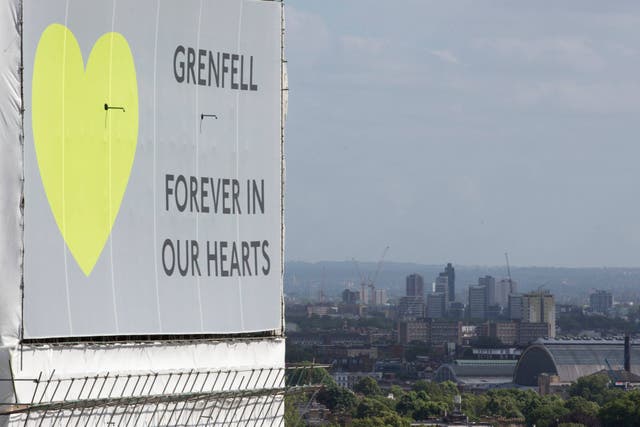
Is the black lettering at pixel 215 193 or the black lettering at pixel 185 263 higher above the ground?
the black lettering at pixel 215 193

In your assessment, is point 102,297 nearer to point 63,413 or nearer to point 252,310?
point 63,413

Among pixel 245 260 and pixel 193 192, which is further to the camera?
pixel 245 260

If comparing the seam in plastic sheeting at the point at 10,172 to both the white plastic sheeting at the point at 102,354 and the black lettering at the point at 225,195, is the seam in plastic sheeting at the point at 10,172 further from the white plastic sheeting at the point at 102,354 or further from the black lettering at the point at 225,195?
the black lettering at the point at 225,195

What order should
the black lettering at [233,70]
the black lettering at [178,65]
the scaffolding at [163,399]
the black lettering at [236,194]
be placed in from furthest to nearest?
the black lettering at [236,194] < the black lettering at [233,70] < the black lettering at [178,65] < the scaffolding at [163,399]

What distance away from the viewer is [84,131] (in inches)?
2056

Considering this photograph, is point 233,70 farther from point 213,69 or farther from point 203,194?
point 203,194

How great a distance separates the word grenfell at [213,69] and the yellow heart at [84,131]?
2.17 m

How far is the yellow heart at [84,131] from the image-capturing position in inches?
1994

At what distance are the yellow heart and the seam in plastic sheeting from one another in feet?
2.54

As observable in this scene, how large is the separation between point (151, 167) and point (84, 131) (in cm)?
309

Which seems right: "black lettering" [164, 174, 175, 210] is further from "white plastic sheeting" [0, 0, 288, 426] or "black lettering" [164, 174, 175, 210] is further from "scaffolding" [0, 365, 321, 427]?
"scaffolding" [0, 365, 321, 427]

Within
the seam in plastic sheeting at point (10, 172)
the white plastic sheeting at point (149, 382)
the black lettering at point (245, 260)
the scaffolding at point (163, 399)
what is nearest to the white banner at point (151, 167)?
the black lettering at point (245, 260)

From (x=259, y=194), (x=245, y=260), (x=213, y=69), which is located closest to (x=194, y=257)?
(x=245, y=260)

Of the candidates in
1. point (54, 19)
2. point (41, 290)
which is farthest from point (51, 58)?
point (41, 290)
